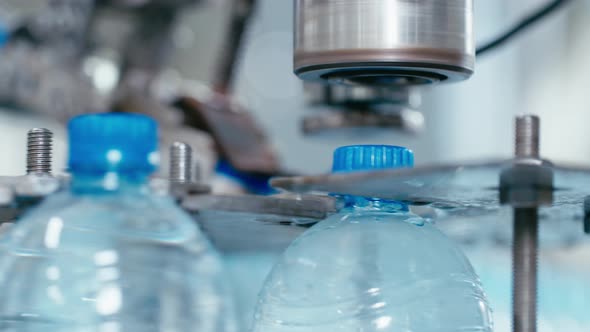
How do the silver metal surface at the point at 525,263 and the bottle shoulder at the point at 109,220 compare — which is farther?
the bottle shoulder at the point at 109,220

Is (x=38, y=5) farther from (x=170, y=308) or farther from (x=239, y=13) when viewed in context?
(x=170, y=308)

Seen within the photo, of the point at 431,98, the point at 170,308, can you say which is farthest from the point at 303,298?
the point at 431,98

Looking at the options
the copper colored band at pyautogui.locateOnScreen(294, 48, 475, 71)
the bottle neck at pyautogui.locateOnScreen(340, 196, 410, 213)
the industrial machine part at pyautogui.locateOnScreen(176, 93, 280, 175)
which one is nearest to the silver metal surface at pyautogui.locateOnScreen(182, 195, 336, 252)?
the bottle neck at pyautogui.locateOnScreen(340, 196, 410, 213)

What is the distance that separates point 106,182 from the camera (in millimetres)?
528

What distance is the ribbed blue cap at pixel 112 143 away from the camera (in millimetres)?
487

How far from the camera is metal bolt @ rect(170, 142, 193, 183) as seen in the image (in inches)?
24.1

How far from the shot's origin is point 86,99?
1361mm

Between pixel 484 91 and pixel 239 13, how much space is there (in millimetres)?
1031

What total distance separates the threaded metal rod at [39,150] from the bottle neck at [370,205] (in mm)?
208

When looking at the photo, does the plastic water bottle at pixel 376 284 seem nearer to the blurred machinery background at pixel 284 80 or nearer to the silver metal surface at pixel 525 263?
the silver metal surface at pixel 525 263

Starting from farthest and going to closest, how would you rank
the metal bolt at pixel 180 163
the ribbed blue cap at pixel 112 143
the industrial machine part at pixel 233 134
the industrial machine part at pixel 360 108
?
the industrial machine part at pixel 233 134
the industrial machine part at pixel 360 108
the metal bolt at pixel 180 163
the ribbed blue cap at pixel 112 143

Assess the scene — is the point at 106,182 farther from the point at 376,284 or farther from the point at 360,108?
the point at 360,108

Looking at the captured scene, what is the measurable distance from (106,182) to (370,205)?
18cm

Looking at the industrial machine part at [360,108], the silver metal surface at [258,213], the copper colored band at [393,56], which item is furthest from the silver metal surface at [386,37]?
the industrial machine part at [360,108]
